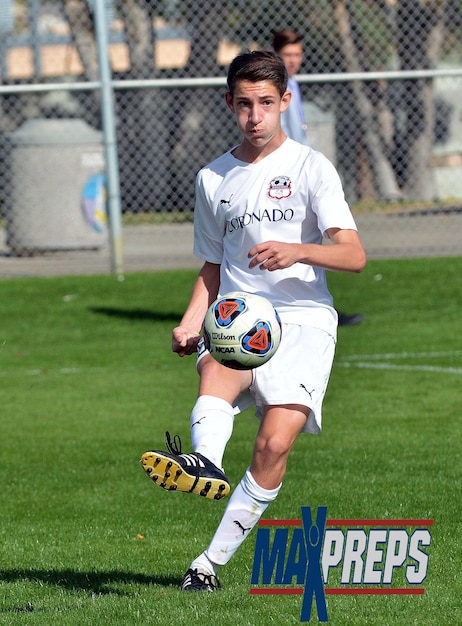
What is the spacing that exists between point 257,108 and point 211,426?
1.22m

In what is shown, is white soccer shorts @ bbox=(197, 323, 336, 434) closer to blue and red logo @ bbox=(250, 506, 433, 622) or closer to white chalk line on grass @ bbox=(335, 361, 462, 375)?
blue and red logo @ bbox=(250, 506, 433, 622)

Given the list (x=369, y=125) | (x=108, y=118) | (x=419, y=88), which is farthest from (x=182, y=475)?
(x=419, y=88)

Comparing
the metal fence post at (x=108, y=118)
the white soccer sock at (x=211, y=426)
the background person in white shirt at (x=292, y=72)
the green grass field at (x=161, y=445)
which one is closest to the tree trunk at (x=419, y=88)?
the green grass field at (x=161, y=445)

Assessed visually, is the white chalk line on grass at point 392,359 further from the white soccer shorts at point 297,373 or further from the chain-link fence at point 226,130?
the white soccer shorts at point 297,373

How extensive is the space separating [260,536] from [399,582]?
2.83 feet

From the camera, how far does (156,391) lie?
9727 mm

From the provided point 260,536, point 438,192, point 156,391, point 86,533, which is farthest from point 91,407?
point 438,192

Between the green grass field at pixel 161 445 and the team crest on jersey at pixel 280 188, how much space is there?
1532 mm

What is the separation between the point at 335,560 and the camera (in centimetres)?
478

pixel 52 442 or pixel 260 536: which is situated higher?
pixel 260 536

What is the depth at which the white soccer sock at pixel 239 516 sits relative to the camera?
4.66 metres

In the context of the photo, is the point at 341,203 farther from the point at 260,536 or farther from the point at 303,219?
the point at 260,536

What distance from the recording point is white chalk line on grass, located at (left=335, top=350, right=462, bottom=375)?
33.2ft

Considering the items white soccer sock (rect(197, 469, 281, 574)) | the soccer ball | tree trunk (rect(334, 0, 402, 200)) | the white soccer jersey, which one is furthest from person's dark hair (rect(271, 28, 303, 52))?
tree trunk (rect(334, 0, 402, 200))
